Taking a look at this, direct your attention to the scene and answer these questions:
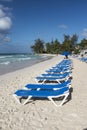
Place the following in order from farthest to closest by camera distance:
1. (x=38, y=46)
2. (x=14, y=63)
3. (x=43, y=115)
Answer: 1. (x=38, y=46)
2. (x=14, y=63)
3. (x=43, y=115)

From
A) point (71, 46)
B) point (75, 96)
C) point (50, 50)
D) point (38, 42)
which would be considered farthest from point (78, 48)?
point (75, 96)

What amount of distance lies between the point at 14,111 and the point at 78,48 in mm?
78121

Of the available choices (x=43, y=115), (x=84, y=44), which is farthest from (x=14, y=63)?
(x=84, y=44)

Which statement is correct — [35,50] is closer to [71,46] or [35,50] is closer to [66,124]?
[71,46]

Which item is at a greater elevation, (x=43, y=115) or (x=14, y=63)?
(x=43, y=115)

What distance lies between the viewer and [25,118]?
4770 mm

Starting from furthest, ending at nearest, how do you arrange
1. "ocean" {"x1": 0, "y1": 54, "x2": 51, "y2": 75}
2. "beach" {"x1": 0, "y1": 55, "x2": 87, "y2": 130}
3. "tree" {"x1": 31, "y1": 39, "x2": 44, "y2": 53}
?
1. "tree" {"x1": 31, "y1": 39, "x2": 44, "y2": 53}
2. "ocean" {"x1": 0, "y1": 54, "x2": 51, "y2": 75}
3. "beach" {"x1": 0, "y1": 55, "x2": 87, "y2": 130}

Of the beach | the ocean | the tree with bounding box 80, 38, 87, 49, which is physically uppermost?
the tree with bounding box 80, 38, 87, 49

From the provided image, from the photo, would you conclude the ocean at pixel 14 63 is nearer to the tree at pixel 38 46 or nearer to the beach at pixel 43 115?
the beach at pixel 43 115

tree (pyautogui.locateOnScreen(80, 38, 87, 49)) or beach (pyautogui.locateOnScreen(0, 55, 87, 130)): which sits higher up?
tree (pyautogui.locateOnScreen(80, 38, 87, 49))

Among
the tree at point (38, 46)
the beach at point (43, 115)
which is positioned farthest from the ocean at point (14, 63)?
the tree at point (38, 46)

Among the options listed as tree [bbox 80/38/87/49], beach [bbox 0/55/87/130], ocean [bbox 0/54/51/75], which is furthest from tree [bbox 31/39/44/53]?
beach [bbox 0/55/87/130]

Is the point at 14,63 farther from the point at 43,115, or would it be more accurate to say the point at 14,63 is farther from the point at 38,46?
the point at 38,46

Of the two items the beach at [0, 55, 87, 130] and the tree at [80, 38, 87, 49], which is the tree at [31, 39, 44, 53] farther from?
the beach at [0, 55, 87, 130]
